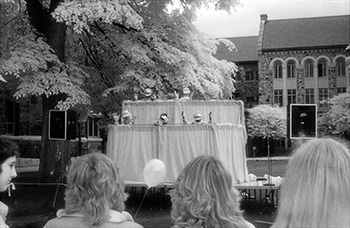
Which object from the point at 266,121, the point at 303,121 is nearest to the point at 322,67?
the point at 266,121

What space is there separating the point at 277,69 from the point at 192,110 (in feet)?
107

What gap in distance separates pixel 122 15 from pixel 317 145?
12.3m

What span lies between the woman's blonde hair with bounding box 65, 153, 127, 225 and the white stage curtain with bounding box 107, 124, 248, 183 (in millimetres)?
8114

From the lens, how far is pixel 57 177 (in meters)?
15.9

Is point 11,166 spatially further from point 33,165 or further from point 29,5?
point 33,165

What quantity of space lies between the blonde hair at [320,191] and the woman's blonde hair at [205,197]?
560 millimetres

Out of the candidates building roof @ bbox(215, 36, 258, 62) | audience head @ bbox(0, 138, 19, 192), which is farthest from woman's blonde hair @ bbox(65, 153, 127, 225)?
building roof @ bbox(215, 36, 258, 62)

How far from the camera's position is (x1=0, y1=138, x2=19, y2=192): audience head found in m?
2.96

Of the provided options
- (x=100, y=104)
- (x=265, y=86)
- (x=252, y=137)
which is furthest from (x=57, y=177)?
(x=265, y=86)

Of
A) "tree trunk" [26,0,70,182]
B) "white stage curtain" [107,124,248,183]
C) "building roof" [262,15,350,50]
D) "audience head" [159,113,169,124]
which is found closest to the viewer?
"white stage curtain" [107,124,248,183]

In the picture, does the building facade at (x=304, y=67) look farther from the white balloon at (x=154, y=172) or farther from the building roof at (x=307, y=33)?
the white balloon at (x=154, y=172)

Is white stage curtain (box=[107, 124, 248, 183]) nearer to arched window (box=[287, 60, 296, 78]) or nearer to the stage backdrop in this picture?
the stage backdrop

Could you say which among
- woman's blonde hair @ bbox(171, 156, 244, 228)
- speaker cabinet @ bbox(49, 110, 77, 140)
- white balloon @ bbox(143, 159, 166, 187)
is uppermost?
speaker cabinet @ bbox(49, 110, 77, 140)

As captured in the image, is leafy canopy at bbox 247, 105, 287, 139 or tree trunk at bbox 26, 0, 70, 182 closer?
tree trunk at bbox 26, 0, 70, 182
